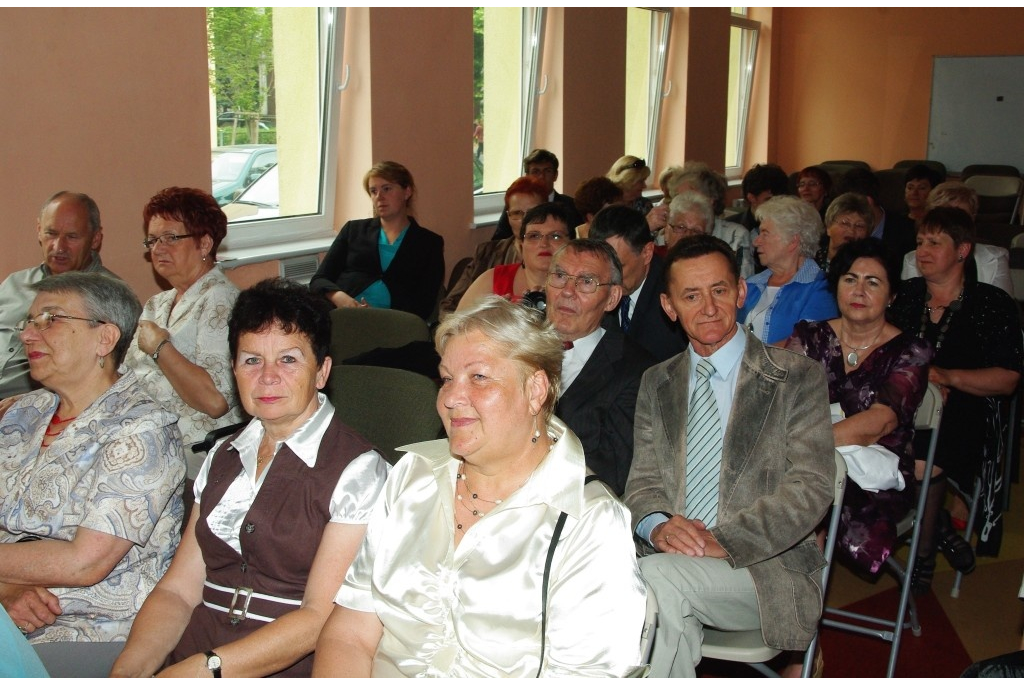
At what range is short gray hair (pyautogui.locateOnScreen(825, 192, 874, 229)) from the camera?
5.10m

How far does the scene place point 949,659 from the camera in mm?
3238

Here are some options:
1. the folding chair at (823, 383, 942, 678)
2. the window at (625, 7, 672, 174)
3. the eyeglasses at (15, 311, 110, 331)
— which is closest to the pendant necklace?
the folding chair at (823, 383, 942, 678)

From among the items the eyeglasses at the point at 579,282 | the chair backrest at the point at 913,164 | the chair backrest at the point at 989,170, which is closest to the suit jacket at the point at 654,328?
the eyeglasses at the point at 579,282

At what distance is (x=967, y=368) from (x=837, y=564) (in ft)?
3.11

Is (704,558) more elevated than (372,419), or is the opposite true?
(372,419)

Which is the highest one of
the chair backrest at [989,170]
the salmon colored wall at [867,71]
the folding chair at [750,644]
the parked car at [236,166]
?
the salmon colored wall at [867,71]

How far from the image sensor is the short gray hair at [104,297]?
242cm

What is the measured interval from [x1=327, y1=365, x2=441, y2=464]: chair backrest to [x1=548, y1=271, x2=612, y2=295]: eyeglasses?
58 centimetres

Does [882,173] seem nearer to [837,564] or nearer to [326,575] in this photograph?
[837,564]

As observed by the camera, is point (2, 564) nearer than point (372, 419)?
Yes

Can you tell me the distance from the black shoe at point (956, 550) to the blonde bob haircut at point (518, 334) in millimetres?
2331

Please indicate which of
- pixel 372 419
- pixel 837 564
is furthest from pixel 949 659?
pixel 372 419

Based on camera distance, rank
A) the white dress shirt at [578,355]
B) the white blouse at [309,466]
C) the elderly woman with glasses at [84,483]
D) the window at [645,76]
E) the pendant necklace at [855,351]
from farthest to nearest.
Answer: the window at [645,76] → the pendant necklace at [855,351] → the white dress shirt at [578,355] → the elderly woman with glasses at [84,483] → the white blouse at [309,466]

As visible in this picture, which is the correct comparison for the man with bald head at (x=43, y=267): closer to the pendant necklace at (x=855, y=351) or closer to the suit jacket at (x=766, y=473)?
the suit jacket at (x=766, y=473)
